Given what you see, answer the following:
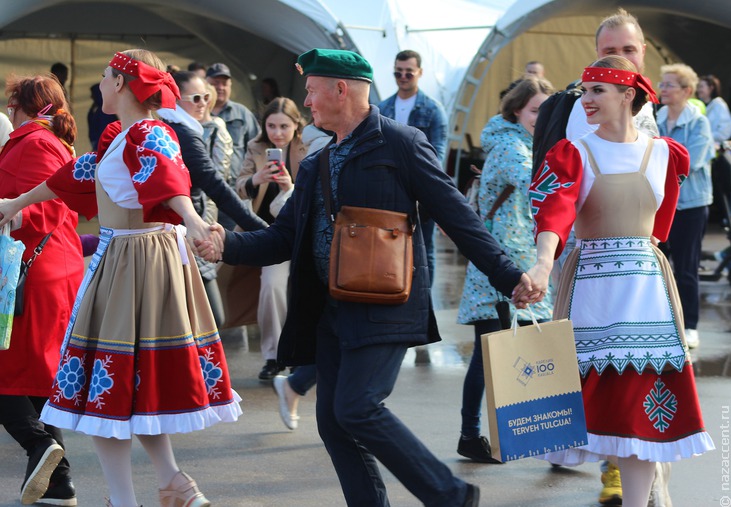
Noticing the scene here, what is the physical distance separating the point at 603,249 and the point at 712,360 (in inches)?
161

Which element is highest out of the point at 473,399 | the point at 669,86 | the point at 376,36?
the point at 376,36

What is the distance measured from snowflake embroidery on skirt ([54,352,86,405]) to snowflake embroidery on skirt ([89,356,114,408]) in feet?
0.25

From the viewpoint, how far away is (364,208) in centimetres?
355

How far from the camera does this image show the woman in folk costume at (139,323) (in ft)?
12.9

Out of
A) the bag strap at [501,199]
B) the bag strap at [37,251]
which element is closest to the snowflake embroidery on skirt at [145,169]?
the bag strap at [37,251]

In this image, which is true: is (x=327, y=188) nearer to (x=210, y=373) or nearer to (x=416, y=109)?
(x=210, y=373)

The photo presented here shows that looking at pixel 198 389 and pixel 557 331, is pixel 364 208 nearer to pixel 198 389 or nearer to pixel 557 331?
pixel 557 331

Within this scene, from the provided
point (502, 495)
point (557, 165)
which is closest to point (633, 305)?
point (557, 165)

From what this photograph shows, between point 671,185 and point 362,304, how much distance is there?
4.25 ft

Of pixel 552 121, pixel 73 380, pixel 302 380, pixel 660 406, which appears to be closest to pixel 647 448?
pixel 660 406

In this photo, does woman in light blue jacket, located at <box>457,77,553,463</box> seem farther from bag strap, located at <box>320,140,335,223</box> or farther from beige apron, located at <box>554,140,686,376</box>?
bag strap, located at <box>320,140,335,223</box>

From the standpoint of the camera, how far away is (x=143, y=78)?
410 cm

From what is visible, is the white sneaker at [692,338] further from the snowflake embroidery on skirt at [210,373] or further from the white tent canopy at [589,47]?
the white tent canopy at [589,47]

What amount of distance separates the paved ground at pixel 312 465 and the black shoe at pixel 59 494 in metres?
0.08
